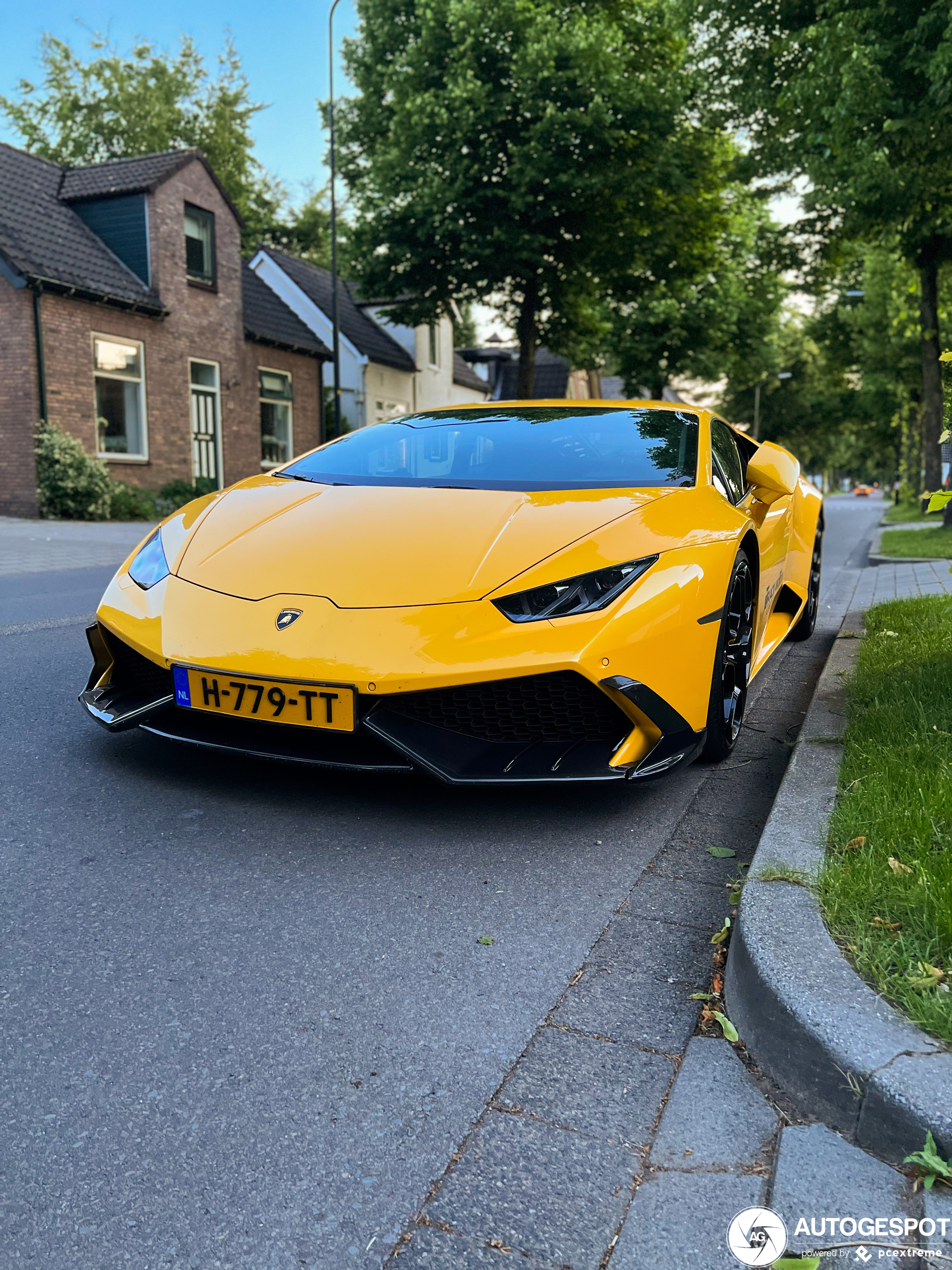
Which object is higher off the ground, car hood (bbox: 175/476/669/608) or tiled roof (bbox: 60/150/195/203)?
tiled roof (bbox: 60/150/195/203)

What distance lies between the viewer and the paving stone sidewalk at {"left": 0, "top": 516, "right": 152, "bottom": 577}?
983 centimetres

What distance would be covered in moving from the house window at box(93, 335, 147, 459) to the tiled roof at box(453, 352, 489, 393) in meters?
17.6

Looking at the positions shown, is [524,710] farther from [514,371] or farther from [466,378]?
[514,371]

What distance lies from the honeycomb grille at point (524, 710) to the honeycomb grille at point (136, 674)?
0.75 meters

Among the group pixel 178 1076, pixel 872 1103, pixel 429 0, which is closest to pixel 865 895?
pixel 872 1103

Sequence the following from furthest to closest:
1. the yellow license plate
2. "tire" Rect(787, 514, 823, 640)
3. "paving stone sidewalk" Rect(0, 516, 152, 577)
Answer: "paving stone sidewalk" Rect(0, 516, 152, 577)
"tire" Rect(787, 514, 823, 640)
the yellow license plate

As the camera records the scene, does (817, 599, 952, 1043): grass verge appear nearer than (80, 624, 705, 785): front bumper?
Yes

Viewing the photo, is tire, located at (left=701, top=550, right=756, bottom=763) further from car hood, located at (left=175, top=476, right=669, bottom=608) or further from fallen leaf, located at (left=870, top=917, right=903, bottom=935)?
fallen leaf, located at (left=870, top=917, right=903, bottom=935)

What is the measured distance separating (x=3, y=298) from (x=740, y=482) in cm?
1466

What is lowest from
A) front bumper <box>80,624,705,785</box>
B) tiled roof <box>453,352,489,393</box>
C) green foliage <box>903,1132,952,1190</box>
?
green foliage <box>903,1132,952,1190</box>

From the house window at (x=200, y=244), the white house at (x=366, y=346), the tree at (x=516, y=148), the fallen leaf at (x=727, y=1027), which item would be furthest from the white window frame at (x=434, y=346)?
the fallen leaf at (x=727, y=1027)

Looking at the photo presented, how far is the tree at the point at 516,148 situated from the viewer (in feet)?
65.6

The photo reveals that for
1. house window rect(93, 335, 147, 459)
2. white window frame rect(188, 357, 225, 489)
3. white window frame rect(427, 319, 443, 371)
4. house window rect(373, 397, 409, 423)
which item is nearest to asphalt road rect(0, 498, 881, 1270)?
house window rect(93, 335, 147, 459)

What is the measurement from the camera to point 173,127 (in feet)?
122
